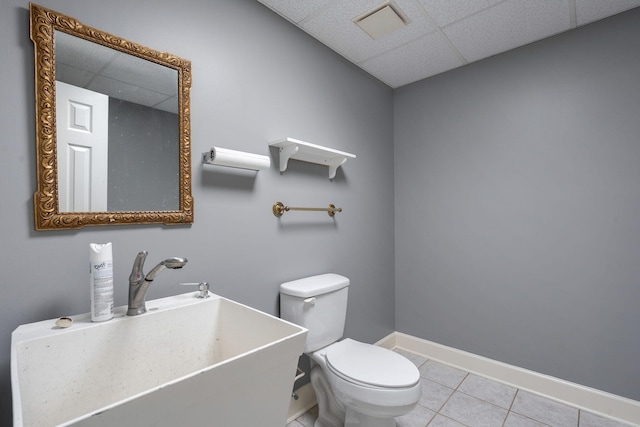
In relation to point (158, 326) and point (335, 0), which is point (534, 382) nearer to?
point (158, 326)

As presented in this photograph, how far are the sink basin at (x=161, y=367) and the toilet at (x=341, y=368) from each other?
49 cm

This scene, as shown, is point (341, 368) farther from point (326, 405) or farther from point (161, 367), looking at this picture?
point (161, 367)

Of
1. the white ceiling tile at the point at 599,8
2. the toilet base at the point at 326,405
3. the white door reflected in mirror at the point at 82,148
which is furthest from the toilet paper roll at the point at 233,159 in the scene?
the white ceiling tile at the point at 599,8

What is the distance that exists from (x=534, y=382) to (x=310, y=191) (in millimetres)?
1916

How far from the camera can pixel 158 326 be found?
1046mm

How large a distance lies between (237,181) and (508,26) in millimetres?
1849

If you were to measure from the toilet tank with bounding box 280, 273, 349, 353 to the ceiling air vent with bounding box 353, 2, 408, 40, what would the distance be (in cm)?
153

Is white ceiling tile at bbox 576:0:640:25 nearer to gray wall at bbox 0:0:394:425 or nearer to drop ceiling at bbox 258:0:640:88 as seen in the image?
drop ceiling at bbox 258:0:640:88

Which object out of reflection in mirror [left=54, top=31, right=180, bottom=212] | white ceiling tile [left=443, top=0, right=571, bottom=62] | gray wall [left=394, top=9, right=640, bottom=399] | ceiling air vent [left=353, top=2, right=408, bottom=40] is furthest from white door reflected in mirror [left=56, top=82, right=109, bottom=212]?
gray wall [left=394, top=9, right=640, bottom=399]

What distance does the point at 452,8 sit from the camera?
163 centimetres

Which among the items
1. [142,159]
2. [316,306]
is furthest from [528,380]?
[142,159]

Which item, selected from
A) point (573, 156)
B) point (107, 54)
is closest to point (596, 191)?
point (573, 156)

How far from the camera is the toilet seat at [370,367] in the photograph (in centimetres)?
130

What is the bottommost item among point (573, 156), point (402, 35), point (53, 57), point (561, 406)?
point (561, 406)
